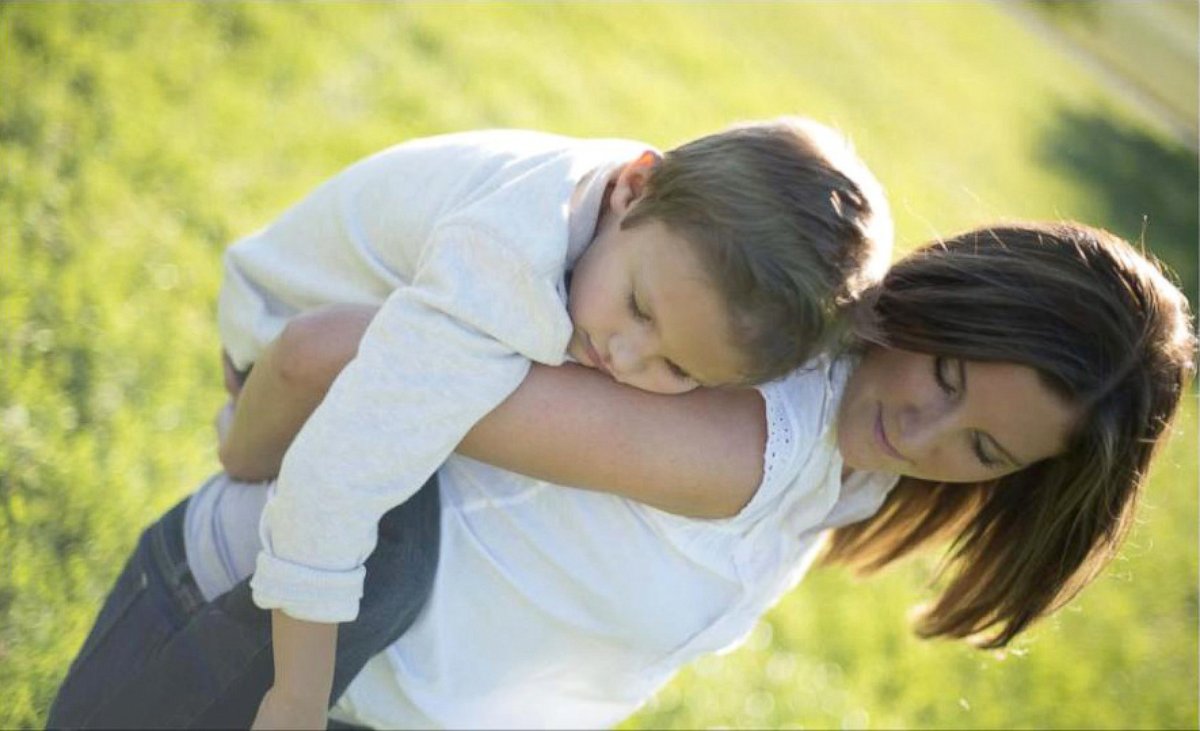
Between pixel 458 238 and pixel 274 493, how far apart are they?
57 centimetres

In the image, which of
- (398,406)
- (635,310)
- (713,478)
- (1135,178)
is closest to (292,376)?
(398,406)

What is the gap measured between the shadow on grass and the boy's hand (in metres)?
11.1

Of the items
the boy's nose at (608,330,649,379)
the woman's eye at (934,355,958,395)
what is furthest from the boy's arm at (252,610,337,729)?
the woman's eye at (934,355,958,395)

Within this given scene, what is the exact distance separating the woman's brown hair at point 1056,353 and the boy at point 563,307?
0.24 meters

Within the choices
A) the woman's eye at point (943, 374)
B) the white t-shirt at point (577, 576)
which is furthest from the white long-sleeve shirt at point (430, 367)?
the woman's eye at point (943, 374)

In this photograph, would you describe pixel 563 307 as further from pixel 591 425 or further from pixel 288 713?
pixel 288 713

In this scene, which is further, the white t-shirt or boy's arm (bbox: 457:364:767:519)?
the white t-shirt

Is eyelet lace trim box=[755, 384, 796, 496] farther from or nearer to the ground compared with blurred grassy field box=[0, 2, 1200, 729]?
farther from the ground

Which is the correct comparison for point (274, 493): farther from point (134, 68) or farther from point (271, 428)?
point (134, 68)

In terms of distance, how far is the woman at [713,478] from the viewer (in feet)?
7.84

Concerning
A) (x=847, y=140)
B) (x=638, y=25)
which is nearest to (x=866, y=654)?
(x=847, y=140)

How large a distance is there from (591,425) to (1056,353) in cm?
88

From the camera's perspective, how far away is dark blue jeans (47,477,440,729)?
2422 millimetres

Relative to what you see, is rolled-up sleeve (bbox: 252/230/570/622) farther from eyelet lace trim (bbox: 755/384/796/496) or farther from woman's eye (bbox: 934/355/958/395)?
woman's eye (bbox: 934/355/958/395)
